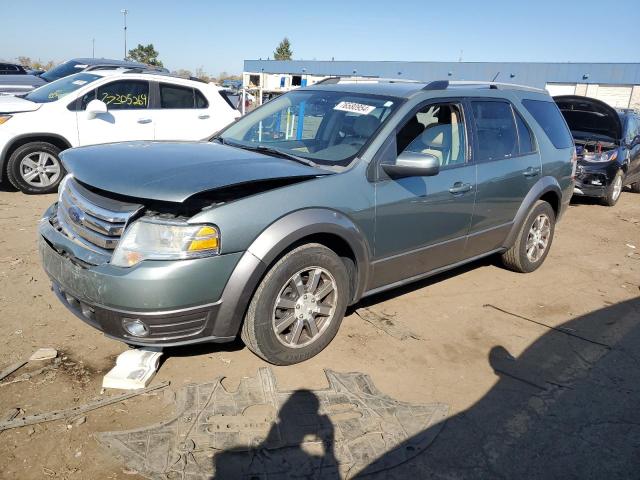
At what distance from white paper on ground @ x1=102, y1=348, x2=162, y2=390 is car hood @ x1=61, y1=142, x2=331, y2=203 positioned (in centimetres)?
105

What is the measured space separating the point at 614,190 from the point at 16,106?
9.97 meters

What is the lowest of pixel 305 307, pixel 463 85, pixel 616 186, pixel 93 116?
pixel 305 307

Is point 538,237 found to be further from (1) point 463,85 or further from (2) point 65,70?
(2) point 65,70

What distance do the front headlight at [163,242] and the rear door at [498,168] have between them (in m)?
2.51

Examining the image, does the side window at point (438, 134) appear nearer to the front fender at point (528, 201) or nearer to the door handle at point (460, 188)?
the door handle at point (460, 188)

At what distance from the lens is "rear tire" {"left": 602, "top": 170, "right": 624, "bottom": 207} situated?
9453 millimetres

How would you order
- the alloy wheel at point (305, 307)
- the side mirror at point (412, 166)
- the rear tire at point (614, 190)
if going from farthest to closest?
the rear tire at point (614, 190)
the side mirror at point (412, 166)
the alloy wheel at point (305, 307)

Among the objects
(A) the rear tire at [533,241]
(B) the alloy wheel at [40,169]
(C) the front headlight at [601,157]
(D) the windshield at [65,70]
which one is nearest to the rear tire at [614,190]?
(C) the front headlight at [601,157]

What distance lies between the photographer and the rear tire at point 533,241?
5.21 meters

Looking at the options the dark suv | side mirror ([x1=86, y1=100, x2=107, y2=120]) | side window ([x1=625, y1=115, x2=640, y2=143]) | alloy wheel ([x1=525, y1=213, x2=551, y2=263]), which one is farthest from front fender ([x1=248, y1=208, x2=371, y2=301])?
side window ([x1=625, y1=115, x2=640, y2=143])

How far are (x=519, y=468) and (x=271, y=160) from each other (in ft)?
7.54

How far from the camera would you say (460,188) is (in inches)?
165

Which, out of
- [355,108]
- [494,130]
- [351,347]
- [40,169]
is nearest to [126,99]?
[40,169]

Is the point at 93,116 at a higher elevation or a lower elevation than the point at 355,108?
lower
